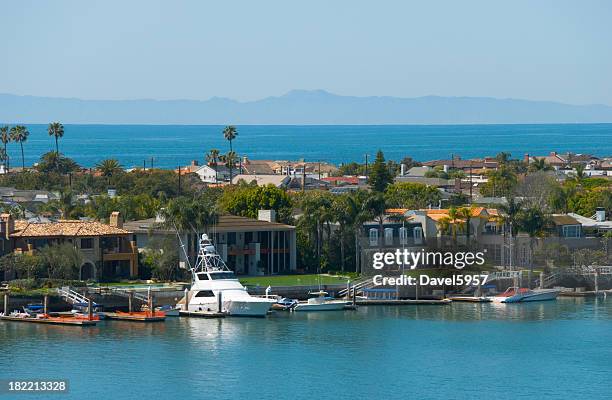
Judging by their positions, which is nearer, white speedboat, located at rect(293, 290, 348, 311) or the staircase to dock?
the staircase to dock

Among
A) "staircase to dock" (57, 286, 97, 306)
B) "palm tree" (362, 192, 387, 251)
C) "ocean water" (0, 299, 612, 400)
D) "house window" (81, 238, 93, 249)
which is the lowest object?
"ocean water" (0, 299, 612, 400)

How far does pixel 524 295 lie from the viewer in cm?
9531

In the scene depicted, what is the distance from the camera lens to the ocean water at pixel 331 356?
6469 centimetres

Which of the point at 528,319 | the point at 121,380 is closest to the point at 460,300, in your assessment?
the point at 528,319

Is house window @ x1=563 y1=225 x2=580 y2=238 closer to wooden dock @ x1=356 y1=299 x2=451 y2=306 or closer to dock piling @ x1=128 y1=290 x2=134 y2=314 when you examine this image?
wooden dock @ x1=356 y1=299 x2=451 y2=306

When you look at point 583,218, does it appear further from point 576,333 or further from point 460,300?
point 576,333

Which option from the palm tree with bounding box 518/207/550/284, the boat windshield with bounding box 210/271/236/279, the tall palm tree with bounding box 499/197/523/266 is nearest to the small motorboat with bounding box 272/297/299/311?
the boat windshield with bounding box 210/271/236/279

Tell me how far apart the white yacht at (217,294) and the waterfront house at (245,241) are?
607 cm

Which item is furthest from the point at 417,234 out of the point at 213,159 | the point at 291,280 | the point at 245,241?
the point at 213,159

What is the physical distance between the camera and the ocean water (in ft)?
212

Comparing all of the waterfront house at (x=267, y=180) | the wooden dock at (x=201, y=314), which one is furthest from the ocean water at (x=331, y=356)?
the waterfront house at (x=267, y=180)

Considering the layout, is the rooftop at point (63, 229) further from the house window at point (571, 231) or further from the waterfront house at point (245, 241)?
the house window at point (571, 231)

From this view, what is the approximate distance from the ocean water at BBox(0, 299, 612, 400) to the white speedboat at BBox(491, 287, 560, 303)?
464cm

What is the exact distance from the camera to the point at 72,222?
94938 millimetres
